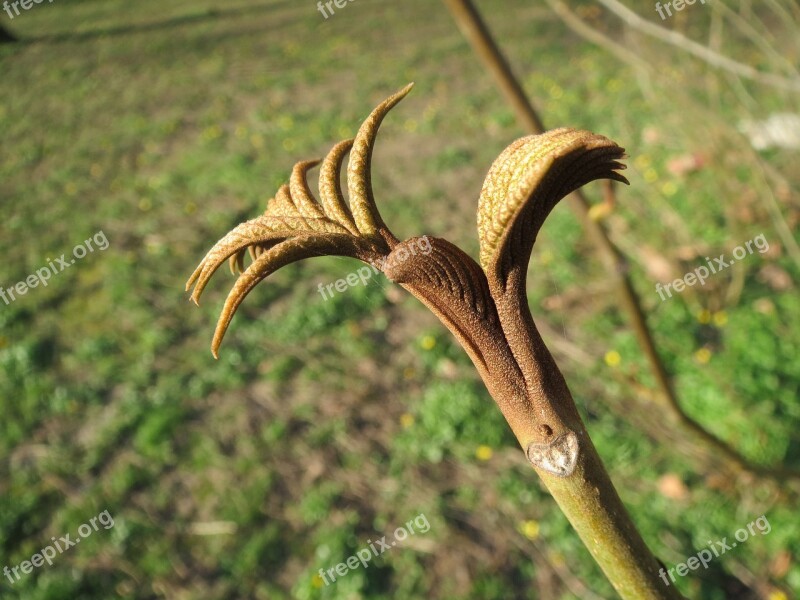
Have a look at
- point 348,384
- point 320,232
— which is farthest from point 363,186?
point 348,384

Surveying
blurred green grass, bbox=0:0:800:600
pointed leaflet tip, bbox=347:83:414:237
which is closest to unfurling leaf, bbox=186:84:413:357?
pointed leaflet tip, bbox=347:83:414:237

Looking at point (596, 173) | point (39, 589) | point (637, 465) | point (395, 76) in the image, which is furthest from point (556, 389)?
point (395, 76)

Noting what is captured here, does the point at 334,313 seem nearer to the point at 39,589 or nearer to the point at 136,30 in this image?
the point at 39,589

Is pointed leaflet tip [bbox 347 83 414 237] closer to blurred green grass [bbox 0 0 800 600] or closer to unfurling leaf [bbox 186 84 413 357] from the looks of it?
unfurling leaf [bbox 186 84 413 357]

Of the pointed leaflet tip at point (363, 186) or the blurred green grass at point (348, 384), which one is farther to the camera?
the blurred green grass at point (348, 384)

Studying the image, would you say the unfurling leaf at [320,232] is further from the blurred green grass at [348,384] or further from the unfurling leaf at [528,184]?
the blurred green grass at [348,384]

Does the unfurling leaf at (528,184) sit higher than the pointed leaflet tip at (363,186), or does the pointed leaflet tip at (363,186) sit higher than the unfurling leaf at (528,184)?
the pointed leaflet tip at (363,186)

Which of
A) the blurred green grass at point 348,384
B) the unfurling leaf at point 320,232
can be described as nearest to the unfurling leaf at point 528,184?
the unfurling leaf at point 320,232

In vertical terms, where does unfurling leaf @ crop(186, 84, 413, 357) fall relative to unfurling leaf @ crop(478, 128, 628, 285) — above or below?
above

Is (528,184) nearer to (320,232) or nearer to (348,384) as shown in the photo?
(320,232)

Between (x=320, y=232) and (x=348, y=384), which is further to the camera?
(x=348, y=384)
